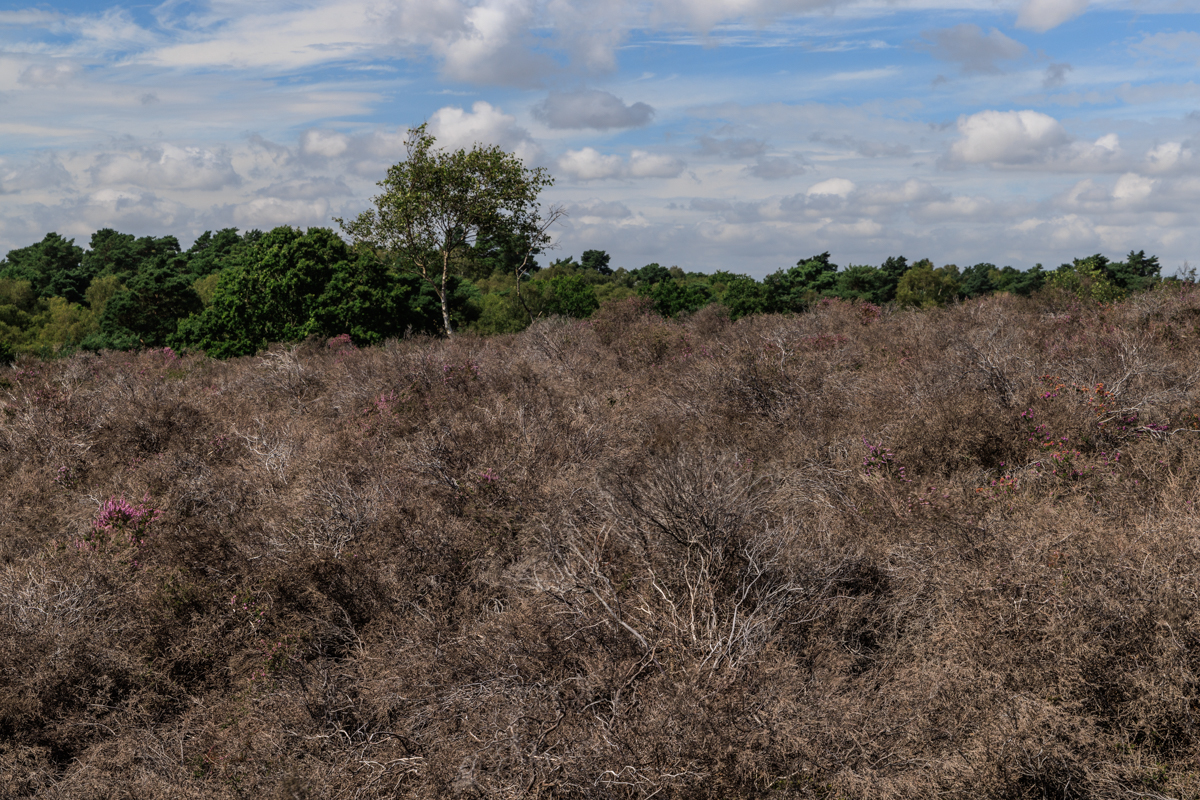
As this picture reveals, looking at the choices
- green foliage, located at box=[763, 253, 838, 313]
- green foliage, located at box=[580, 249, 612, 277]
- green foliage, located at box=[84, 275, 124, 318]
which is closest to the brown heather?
green foliage, located at box=[763, 253, 838, 313]

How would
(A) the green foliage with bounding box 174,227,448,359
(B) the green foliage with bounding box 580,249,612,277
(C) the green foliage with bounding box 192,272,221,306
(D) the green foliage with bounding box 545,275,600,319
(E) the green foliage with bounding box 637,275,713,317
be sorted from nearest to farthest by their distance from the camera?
1. (A) the green foliage with bounding box 174,227,448,359
2. (E) the green foliage with bounding box 637,275,713,317
3. (D) the green foliage with bounding box 545,275,600,319
4. (C) the green foliage with bounding box 192,272,221,306
5. (B) the green foliage with bounding box 580,249,612,277

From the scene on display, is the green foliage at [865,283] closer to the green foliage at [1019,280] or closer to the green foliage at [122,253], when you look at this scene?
the green foliage at [1019,280]

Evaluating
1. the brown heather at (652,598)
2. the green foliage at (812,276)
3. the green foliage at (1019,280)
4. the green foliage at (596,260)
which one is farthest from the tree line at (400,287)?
the green foliage at (596,260)

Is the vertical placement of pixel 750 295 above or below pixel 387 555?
above

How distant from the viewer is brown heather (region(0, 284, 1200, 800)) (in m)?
5.59

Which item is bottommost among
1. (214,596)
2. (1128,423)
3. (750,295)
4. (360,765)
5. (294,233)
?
(360,765)

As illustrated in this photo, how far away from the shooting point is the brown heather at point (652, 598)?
220 inches

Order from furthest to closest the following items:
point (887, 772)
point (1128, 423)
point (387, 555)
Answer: point (1128, 423)
point (387, 555)
point (887, 772)

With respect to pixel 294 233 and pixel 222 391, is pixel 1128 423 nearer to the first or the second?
pixel 222 391

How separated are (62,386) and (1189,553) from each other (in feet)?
61.5

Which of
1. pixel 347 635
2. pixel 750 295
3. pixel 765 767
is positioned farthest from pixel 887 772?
pixel 750 295

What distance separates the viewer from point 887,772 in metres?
5.43

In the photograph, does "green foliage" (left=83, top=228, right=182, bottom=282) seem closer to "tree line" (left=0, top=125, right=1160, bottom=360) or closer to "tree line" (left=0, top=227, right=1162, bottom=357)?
"tree line" (left=0, top=227, right=1162, bottom=357)


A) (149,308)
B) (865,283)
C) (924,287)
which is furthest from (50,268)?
(924,287)
